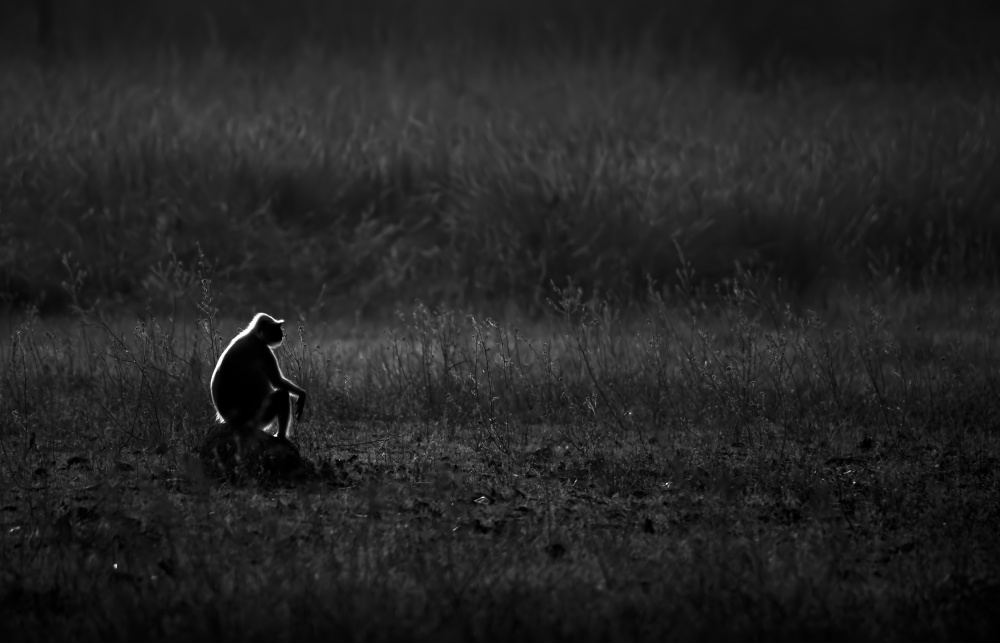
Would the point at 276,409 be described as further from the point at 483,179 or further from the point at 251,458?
the point at 483,179

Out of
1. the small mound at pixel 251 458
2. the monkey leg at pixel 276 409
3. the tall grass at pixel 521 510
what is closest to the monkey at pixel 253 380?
the monkey leg at pixel 276 409

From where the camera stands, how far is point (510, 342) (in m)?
9.94

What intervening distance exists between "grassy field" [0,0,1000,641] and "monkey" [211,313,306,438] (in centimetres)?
43

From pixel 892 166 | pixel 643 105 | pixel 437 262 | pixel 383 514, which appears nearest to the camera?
pixel 383 514

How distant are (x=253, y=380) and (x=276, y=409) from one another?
0.19 meters

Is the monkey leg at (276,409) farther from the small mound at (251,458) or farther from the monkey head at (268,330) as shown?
the monkey head at (268,330)

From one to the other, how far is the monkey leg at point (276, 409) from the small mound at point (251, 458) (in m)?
0.15

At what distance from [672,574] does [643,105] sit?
37.6ft

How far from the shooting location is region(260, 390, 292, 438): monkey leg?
4.96 metres

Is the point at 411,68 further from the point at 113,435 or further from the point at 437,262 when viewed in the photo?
the point at 113,435

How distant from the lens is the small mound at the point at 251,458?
520cm

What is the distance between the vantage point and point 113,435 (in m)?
6.36

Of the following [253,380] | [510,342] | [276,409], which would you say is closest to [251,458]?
[276,409]

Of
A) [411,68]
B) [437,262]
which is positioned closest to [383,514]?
[437,262]
